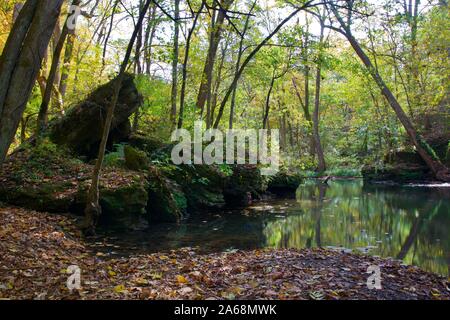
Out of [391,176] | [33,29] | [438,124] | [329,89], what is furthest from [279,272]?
[329,89]

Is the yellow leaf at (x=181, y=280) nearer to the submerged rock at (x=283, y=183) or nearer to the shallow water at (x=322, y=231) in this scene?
the shallow water at (x=322, y=231)

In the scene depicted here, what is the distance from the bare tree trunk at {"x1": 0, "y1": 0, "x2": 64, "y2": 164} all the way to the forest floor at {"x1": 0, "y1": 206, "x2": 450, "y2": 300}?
159cm

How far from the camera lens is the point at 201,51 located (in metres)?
21.8

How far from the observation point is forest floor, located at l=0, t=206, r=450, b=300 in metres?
4.11

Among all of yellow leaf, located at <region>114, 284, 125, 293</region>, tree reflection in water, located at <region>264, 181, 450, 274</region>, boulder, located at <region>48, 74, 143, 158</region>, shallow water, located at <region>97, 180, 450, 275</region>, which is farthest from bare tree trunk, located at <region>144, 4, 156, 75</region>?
yellow leaf, located at <region>114, 284, 125, 293</region>

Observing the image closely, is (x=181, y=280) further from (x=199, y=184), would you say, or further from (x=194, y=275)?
(x=199, y=184)

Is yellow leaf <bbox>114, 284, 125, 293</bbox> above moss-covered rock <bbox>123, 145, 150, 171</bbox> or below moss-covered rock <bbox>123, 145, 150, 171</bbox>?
below

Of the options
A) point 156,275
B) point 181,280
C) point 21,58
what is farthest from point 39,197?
point 181,280

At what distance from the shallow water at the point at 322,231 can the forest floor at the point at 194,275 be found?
4.87ft

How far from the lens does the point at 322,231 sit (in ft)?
34.5

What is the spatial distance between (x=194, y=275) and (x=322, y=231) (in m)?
6.37

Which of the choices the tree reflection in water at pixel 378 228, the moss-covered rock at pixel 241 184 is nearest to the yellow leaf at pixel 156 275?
the tree reflection in water at pixel 378 228

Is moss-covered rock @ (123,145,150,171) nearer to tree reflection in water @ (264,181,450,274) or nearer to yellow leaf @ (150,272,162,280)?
tree reflection in water @ (264,181,450,274)
